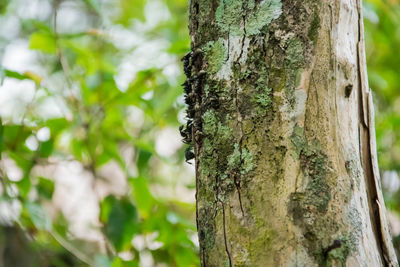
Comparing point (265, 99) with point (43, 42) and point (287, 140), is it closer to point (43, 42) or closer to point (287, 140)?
point (287, 140)

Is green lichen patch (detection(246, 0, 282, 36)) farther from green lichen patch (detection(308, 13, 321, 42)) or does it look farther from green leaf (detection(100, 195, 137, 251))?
green leaf (detection(100, 195, 137, 251))

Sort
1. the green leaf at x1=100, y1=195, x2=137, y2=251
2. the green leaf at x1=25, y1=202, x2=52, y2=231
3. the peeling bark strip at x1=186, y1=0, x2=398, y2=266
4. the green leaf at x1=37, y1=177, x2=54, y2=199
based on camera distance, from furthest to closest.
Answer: the green leaf at x1=37, y1=177, x2=54, y2=199
the green leaf at x1=100, y1=195, x2=137, y2=251
the green leaf at x1=25, y1=202, x2=52, y2=231
the peeling bark strip at x1=186, y1=0, x2=398, y2=266

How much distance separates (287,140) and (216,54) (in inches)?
9.3

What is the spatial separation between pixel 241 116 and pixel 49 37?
1.15 meters

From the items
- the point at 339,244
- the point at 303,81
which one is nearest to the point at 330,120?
the point at 303,81

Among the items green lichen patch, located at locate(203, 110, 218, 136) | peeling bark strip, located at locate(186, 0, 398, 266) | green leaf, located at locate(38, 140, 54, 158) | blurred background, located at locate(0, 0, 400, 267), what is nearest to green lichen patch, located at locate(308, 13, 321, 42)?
peeling bark strip, located at locate(186, 0, 398, 266)

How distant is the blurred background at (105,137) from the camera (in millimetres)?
1682

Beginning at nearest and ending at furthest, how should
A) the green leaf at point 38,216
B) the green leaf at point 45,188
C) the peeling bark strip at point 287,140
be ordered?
the peeling bark strip at point 287,140 → the green leaf at point 38,216 → the green leaf at point 45,188

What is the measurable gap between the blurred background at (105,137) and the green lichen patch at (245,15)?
2.06 feet

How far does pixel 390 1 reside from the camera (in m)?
2.24

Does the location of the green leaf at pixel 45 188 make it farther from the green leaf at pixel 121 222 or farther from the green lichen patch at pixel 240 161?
the green lichen patch at pixel 240 161

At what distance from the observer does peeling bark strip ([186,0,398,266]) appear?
802mm

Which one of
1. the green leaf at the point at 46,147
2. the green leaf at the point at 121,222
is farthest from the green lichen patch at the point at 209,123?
the green leaf at the point at 46,147

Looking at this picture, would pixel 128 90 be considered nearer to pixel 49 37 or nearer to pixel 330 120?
pixel 49 37
